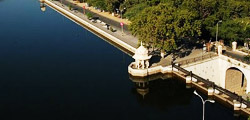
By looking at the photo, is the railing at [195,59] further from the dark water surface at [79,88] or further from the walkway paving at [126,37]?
the dark water surface at [79,88]

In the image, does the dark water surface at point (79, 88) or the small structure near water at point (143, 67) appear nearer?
the dark water surface at point (79, 88)

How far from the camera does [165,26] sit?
78625mm

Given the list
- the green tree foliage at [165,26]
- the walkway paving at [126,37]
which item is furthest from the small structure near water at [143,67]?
the green tree foliage at [165,26]

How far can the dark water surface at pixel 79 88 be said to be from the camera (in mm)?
59688

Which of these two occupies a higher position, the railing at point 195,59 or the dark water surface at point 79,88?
the railing at point 195,59

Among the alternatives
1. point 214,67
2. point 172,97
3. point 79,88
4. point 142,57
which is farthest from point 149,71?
point 79,88

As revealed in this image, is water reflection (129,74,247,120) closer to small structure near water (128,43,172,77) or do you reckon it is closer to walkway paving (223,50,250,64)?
small structure near water (128,43,172,77)

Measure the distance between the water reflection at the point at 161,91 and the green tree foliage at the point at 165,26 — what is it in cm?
893

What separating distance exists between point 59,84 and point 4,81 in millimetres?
14013

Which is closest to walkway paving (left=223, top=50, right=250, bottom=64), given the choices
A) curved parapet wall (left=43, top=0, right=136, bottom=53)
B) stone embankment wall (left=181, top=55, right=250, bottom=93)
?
stone embankment wall (left=181, top=55, right=250, bottom=93)

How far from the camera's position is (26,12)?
166875 mm

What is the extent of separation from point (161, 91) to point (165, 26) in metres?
17.7

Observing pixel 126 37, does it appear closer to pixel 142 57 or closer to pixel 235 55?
pixel 142 57

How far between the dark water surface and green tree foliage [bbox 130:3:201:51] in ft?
31.2
